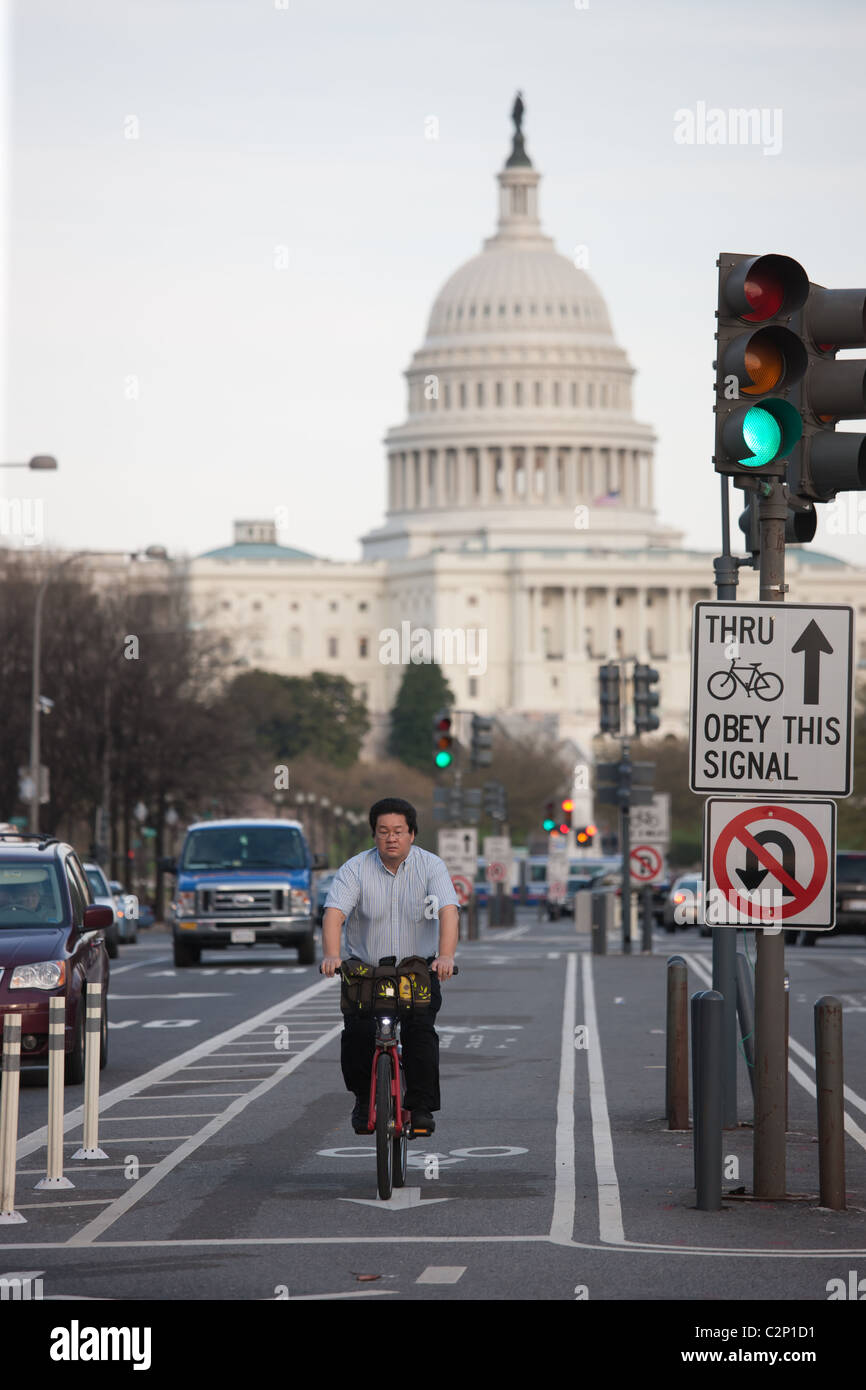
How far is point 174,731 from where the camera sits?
73.0 metres

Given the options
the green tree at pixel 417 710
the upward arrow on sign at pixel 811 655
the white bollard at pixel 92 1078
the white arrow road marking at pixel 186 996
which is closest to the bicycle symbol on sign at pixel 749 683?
the upward arrow on sign at pixel 811 655

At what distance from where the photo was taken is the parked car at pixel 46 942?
1864cm

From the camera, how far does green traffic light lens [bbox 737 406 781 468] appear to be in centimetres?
1220

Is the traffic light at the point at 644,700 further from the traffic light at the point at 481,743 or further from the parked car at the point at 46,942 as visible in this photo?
the parked car at the point at 46,942

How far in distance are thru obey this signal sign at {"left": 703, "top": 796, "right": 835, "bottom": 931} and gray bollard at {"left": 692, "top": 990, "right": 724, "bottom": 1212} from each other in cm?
70

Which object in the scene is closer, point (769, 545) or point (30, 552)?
point (769, 545)

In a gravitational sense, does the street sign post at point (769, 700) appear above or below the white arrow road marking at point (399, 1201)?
above

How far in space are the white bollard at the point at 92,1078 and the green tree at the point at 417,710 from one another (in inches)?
6137

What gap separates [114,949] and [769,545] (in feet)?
104

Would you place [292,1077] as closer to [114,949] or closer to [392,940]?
[392,940]

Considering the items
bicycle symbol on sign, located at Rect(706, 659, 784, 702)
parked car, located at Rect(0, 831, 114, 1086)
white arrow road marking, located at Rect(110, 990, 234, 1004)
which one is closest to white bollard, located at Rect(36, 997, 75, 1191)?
bicycle symbol on sign, located at Rect(706, 659, 784, 702)
